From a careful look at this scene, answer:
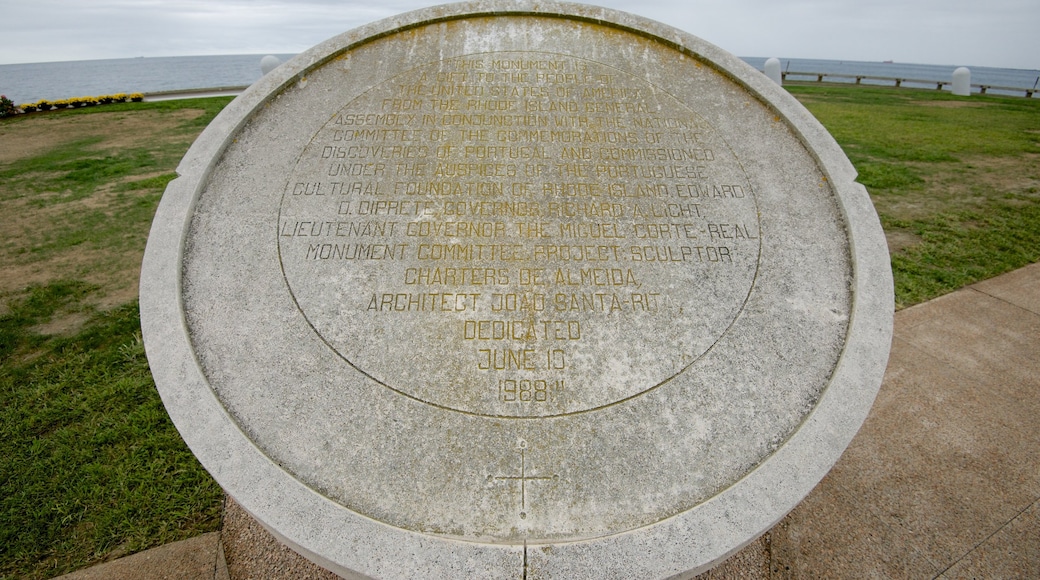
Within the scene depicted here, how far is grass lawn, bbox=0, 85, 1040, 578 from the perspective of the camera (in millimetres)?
3230

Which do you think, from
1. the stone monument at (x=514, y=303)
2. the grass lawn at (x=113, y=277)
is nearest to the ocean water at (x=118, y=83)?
the grass lawn at (x=113, y=277)

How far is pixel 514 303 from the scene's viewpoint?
2.85m

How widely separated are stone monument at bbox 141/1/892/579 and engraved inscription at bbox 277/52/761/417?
0.02m

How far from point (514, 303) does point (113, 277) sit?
5.73 m

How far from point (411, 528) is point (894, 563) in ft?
8.98

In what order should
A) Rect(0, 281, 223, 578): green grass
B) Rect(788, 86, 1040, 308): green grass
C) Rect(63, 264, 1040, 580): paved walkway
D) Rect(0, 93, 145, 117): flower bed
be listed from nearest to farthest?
Rect(63, 264, 1040, 580): paved walkway → Rect(0, 281, 223, 578): green grass → Rect(788, 86, 1040, 308): green grass → Rect(0, 93, 145, 117): flower bed

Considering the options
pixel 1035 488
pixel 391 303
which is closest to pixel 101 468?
pixel 391 303

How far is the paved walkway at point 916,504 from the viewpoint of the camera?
287 centimetres

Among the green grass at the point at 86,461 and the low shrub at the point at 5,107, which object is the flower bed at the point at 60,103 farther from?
the green grass at the point at 86,461

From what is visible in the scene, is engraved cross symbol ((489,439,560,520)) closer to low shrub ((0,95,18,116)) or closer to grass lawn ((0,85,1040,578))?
grass lawn ((0,85,1040,578))

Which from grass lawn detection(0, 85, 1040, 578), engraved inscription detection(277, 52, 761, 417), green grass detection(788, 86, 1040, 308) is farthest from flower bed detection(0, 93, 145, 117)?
green grass detection(788, 86, 1040, 308)

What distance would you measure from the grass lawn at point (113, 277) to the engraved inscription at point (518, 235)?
1.91 meters

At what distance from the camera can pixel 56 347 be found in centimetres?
478

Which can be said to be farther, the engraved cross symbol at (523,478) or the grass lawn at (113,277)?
the grass lawn at (113,277)
